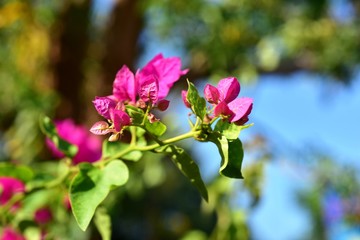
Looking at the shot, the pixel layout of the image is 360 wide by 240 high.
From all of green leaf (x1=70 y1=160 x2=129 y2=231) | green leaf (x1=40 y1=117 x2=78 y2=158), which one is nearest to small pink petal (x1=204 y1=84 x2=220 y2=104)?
green leaf (x1=70 y1=160 x2=129 y2=231)

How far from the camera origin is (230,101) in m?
0.39

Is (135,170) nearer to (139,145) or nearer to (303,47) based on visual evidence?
(303,47)

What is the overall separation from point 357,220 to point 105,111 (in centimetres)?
110

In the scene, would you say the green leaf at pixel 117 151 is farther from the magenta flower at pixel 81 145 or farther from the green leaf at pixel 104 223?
the magenta flower at pixel 81 145

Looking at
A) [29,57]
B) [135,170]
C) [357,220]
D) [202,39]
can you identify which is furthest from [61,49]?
[357,220]

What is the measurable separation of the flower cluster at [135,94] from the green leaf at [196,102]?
0.08 ft

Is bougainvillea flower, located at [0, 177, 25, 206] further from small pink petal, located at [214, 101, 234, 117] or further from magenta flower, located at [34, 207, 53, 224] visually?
small pink petal, located at [214, 101, 234, 117]

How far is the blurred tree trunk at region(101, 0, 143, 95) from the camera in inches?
78.1

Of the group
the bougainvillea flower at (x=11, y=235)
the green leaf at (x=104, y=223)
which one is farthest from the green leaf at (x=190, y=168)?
the bougainvillea flower at (x=11, y=235)

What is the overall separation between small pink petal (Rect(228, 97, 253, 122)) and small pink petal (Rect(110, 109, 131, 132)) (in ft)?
0.21

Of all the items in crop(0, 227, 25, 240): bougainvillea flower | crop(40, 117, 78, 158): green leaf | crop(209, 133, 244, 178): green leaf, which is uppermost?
crop(209, 133, 244, 178): green leaf

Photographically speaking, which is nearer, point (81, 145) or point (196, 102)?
point (196, 102)

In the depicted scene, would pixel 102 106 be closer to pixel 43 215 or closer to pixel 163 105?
pixel 163 105

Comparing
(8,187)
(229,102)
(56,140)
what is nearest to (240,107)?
(229,102)
